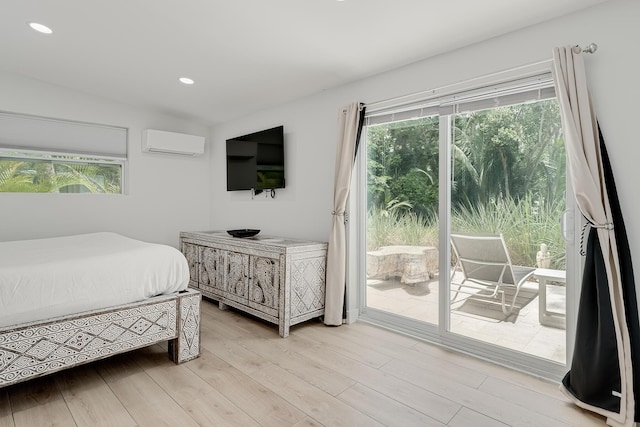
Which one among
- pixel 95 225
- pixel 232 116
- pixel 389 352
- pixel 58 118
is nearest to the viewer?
pixel 389 352

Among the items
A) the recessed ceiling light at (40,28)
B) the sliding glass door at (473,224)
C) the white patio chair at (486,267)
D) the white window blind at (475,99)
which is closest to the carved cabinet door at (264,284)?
the sliding glass door at (473,224)

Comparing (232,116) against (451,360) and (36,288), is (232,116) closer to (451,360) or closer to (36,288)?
(36,288)

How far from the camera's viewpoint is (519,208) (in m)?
2.39

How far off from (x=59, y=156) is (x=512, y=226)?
15.0 feet

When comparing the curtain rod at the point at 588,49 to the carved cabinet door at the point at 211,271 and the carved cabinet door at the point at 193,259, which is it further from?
the carved cabinet door at the point at 193,259

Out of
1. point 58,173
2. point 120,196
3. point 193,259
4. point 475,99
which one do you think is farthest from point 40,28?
point 475,99

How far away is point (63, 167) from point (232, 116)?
2.01 m

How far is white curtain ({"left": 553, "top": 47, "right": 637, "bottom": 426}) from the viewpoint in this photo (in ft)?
5.76

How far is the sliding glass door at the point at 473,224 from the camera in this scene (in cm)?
228

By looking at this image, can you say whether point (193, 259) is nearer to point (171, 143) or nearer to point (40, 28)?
point (171, 143)

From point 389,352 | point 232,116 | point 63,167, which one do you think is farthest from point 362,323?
point 63,167

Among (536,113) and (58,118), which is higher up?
(58,118)

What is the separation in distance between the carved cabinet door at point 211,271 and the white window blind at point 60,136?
1696 mm

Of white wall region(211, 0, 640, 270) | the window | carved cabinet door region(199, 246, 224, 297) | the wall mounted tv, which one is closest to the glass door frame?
white wall region(211, 0, 640, 270)
